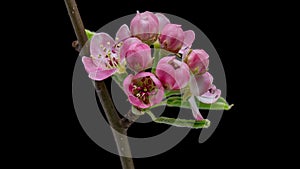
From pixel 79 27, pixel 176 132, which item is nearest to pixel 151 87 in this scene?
pixel 176 132

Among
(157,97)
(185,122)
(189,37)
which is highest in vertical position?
(189,37)

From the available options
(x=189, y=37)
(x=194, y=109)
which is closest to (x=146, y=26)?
(x=189, y=37)

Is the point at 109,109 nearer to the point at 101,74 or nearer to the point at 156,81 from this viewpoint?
the point at 101,74

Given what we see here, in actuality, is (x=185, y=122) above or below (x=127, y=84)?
below

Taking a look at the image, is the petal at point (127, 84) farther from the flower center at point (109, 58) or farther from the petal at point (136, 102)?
the flower center at point (109, 58)

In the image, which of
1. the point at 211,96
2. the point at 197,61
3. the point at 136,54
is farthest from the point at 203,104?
the point at 136,54

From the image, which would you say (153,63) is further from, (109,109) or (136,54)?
(109,109)

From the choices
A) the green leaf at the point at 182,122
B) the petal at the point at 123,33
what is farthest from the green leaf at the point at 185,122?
the petal at the point at 123,33

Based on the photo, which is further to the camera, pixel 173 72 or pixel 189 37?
pixel 189 37
